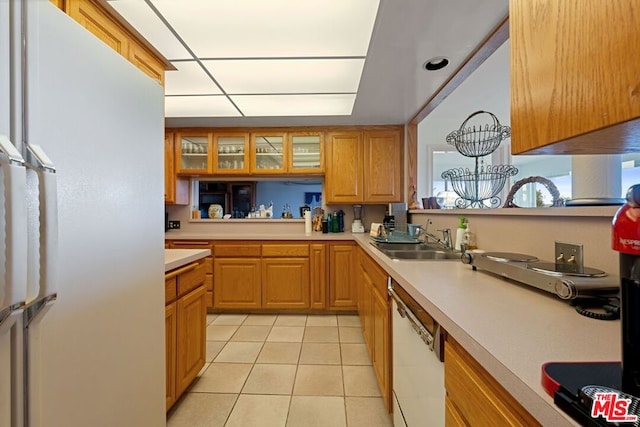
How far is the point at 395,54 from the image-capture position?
6.26ft

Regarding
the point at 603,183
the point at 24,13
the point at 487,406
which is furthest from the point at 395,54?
the point at 487,406

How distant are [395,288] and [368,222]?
2.50 m

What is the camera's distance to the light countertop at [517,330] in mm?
478

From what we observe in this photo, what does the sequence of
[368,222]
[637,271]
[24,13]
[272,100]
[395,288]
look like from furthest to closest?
[368,222] → [272,100] → [395,288] → [24,13] → [637,271]

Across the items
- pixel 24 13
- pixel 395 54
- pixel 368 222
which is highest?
pixel 395 54

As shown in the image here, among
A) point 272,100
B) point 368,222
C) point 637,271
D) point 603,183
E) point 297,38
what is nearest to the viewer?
point 637,271

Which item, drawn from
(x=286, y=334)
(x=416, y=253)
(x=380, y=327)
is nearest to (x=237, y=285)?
(x=286, y=334)

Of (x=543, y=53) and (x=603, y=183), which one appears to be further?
(x=603, y=183)

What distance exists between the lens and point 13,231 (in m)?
0.61

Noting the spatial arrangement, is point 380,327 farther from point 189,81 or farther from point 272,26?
point 189,81

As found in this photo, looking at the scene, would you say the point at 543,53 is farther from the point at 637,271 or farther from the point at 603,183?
the point at 603,183

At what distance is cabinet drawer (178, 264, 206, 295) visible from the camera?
1.64 metres

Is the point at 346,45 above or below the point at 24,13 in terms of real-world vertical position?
above

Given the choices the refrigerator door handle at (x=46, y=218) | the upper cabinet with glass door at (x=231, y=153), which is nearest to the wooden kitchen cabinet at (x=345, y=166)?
the upper cabinet with glass door at (x=231, y=153)
